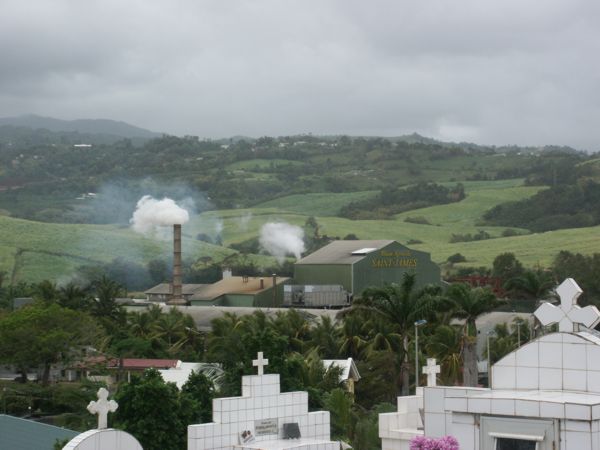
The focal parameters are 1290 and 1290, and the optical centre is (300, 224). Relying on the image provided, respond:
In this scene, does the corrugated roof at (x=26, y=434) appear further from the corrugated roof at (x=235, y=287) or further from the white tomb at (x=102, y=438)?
the corrugated roof at (x=235, y=287)

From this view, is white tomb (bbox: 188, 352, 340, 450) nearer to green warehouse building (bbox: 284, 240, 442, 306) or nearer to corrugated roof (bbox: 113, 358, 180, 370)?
corrugated roof (bbox: 113, 358, 180, 370)

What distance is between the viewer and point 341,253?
135 metres

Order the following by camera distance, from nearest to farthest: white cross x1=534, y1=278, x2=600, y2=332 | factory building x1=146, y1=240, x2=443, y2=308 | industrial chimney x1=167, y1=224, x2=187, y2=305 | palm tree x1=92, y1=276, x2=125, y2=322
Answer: white cross x1=534, y1=278, x2=600, y2=332, palm tree x1=92, y1=276, x2=125, y2=322, factory building x1=146, y1=240, x2=443, y2=308, industrial chimney x1=167, y1=224, x2=187, y2=305

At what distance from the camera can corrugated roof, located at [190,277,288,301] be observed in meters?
132

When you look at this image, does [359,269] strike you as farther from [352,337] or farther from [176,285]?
[352,337]

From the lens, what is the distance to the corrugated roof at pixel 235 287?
132000mm

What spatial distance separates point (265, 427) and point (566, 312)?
9677mm

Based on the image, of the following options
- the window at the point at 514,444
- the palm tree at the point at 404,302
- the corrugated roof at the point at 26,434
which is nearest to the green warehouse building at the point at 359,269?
the palm tree at the point at 404,302

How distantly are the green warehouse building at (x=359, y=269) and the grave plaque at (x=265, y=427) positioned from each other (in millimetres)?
96067

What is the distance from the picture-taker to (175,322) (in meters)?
99.5

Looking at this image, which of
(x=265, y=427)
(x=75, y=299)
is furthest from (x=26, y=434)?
(x=75, y=299)

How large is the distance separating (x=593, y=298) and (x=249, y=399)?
348ft

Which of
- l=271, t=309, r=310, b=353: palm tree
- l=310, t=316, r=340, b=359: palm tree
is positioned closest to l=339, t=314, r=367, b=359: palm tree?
l=310, t=316, r=340, b=359: palm tree

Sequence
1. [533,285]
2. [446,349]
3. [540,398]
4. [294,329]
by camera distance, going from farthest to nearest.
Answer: [294,329]
[533,285]
[446,349]
[540,398]
